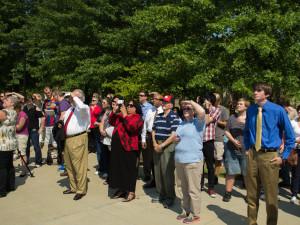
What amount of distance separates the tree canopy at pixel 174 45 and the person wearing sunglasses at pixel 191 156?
6644 mm

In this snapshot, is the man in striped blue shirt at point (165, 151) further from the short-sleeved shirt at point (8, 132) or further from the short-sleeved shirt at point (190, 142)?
the short-sleeved shirt at point (8, 132)

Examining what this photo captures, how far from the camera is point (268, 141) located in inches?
173

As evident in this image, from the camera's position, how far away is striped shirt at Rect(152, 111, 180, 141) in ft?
19.0

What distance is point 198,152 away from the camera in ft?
16.6

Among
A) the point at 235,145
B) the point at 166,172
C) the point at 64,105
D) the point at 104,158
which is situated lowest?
the point at 104,158

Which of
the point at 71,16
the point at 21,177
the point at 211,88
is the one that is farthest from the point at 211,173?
the point at 71,16

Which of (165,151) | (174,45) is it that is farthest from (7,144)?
(174,45)

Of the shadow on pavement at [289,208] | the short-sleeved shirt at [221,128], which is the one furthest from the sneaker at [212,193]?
the shadow on pavement at [289,208]

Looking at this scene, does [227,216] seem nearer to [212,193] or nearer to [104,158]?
[212,193]

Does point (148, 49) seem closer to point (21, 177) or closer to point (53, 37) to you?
point (53, 37)

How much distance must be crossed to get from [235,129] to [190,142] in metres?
1.37

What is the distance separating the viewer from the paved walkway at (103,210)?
523 cm

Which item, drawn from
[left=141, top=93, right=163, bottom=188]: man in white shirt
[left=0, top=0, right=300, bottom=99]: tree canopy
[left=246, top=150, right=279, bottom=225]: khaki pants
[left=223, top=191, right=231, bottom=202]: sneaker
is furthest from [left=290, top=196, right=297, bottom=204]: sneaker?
[left=0, top=0, right=300, bottom=99]: tree canopy

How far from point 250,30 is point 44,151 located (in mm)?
7693
